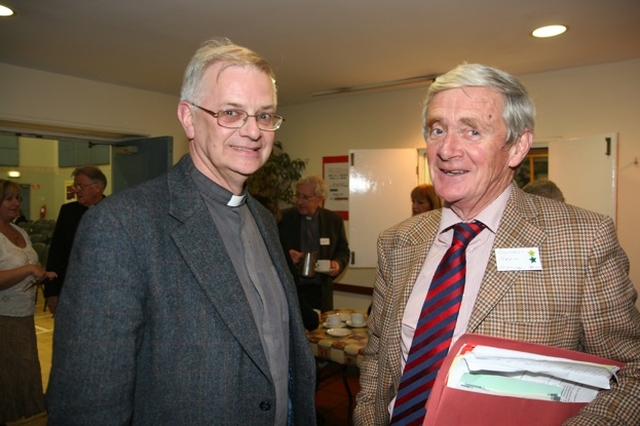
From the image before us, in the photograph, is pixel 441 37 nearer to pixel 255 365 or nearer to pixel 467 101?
pixel 467 101

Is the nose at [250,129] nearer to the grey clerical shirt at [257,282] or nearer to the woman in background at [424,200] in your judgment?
the grey clerical shirt at [257,282]

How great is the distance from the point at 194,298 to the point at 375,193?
13.5 feet

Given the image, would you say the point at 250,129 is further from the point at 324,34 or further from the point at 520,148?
the point at 324,34

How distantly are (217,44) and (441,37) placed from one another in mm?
2478

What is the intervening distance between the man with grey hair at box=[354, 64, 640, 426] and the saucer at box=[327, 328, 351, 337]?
145 cm

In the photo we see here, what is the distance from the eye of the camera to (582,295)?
1.02 m

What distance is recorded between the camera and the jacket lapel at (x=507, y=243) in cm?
106

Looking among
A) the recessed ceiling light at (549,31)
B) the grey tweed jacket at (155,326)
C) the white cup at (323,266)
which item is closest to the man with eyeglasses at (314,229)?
the white cup at (323,266)

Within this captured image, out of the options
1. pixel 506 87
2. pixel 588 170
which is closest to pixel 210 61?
pixel 506 87

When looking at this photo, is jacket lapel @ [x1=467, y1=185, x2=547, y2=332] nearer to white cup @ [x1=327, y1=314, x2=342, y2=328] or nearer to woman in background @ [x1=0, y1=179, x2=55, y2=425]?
white cup @ [x1=327, y1=314, x2=342, y2=328]

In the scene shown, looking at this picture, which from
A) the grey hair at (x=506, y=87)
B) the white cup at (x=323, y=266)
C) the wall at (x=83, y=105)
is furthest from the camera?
the wall at (x=83, y=105)

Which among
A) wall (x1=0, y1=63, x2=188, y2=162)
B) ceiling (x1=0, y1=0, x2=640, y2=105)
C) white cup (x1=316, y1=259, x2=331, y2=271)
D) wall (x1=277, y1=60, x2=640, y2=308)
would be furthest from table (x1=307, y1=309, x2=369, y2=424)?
wall (x1=0, y1=63, x2=188, y2=162)

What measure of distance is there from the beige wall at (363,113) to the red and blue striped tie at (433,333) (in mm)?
3550

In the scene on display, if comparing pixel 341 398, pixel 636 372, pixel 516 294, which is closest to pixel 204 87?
pixel 516 294
